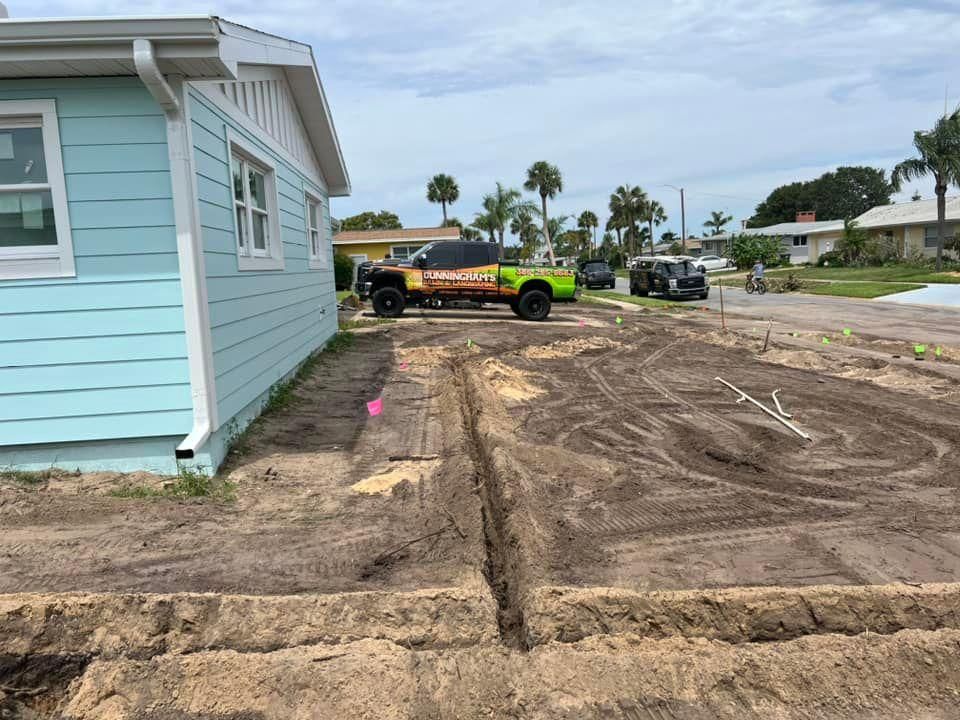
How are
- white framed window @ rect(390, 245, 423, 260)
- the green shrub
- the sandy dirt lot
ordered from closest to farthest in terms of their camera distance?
1. the sandy dirt lot
2. the green shrub
3. white framed window @ rect(390, 245, 423, 260)

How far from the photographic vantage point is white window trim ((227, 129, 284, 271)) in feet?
22.3

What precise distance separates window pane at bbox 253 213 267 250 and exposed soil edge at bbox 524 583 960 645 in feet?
20.3

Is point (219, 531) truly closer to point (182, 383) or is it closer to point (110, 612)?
point (110, 612)

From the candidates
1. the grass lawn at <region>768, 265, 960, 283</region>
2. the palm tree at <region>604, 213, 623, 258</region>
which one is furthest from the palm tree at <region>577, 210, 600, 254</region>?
the grass lawn at <region>768, 265, 960, 283</region>

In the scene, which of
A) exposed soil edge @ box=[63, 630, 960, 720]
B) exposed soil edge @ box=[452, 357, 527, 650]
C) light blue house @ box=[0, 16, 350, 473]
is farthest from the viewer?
light blue house @ box=[0, 16, 350, 473]

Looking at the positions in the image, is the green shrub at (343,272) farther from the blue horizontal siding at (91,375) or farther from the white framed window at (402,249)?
the blue horizontal siding at (91,375)

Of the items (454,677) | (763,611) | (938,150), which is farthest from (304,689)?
(938,150)

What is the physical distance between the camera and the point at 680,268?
2883 cm

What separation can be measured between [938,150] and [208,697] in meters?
42.2

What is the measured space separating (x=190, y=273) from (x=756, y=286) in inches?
1245

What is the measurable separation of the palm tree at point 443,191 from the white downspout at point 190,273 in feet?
205

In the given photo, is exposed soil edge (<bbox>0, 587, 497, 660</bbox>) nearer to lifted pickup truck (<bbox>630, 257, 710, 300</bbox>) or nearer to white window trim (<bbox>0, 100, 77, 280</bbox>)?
white window trim (<bbox>0, 100, 77, 280</bbox>)

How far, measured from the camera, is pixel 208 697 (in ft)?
9.70

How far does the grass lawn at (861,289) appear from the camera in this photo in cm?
2653
